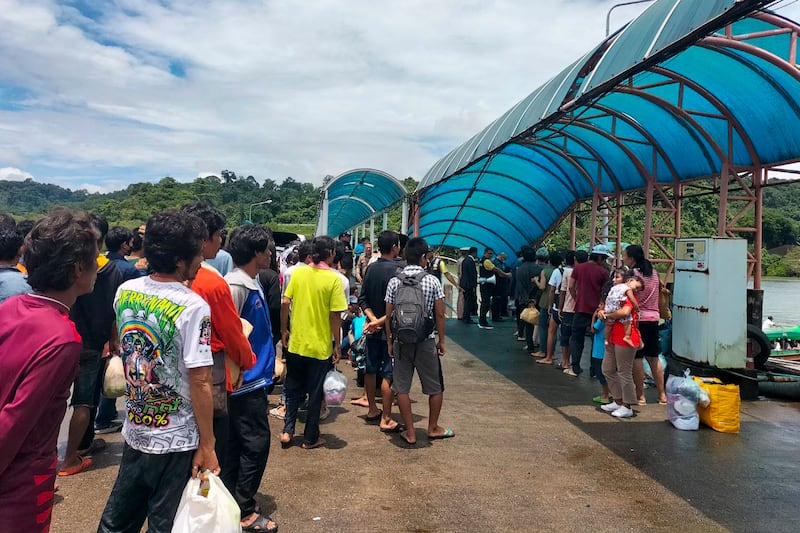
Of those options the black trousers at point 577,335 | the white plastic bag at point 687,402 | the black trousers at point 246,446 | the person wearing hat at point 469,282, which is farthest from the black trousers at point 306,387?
the person wearing hat at point 469,282

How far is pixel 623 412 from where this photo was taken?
228 inches

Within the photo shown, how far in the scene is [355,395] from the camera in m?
6.56

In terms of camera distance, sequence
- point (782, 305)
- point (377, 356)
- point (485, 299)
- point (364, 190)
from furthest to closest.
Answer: point (782, 305), point (364, 190), point (485, 299), point (377, 356)

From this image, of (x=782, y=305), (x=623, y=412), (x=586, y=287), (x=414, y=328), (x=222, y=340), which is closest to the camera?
(x=222, y=340)

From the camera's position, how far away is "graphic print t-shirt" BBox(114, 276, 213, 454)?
2221 millimetres

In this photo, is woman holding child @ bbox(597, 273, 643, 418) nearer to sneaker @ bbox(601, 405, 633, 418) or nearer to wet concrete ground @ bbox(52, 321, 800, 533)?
sneaker @ bbox(601, 405, 633, 418)

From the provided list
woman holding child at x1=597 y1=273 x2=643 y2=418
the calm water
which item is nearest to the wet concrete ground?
woman holding child at x1=597 y1=273 x2=643 y2=418

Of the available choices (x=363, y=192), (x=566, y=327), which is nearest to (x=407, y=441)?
(x=566, y=327)

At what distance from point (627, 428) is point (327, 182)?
9.65 meters

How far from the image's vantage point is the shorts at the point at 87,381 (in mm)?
4111

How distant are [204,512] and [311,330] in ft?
7.63

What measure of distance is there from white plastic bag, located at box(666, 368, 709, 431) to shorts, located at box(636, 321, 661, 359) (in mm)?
724

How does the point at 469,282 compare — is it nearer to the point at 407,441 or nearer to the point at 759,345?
the point at 759,345

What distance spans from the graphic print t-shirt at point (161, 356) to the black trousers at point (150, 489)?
5 centimetres
